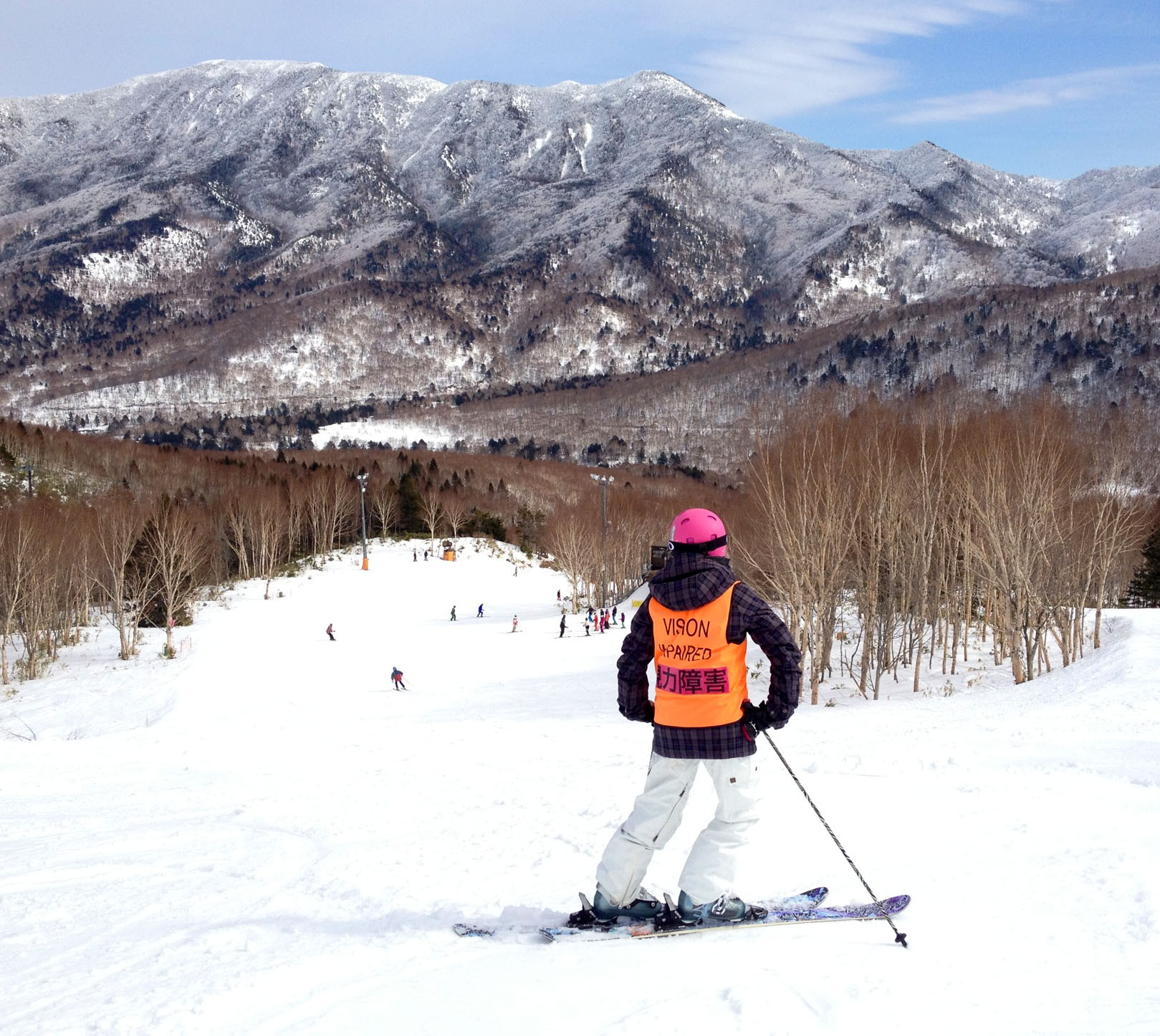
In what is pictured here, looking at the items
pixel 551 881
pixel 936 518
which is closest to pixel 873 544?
pixel 936 518

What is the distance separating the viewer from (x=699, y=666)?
13.1 feet

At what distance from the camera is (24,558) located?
30.4 metres

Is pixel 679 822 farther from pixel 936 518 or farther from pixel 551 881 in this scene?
pixel 936 518

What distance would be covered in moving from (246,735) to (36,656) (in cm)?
2085

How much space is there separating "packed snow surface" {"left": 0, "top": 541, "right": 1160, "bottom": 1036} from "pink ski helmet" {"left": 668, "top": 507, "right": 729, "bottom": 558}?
6.06 feet

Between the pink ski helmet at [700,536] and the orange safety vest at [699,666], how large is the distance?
214 millimetres

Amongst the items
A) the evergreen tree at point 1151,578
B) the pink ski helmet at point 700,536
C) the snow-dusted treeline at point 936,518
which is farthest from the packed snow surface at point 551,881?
the evergreen tree at point 1151,578

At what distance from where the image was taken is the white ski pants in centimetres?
403

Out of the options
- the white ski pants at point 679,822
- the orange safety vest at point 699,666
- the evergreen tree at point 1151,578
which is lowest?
the evergreen tree at point 1151,578

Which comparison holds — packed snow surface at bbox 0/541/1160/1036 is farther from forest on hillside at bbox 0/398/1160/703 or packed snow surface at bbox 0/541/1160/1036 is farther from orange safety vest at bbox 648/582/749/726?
forest on hillside at bbox 0/398/1160/703

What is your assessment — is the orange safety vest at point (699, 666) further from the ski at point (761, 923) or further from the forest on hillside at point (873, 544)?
the forest on hillside at point (873, 544)

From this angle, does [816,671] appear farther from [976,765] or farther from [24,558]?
[24,558]

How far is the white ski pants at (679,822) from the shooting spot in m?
4.03

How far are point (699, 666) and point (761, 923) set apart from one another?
51.1 inches
